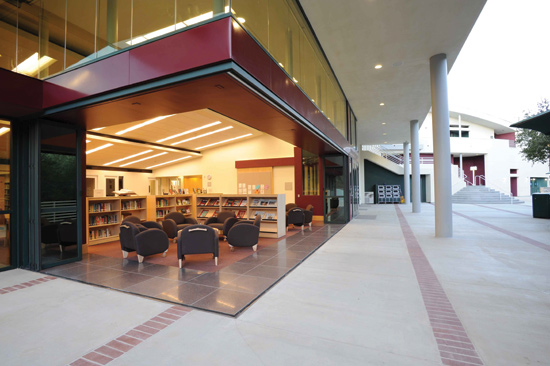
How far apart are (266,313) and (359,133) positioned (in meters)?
17.7

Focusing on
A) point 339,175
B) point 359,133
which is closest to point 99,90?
point 339,175

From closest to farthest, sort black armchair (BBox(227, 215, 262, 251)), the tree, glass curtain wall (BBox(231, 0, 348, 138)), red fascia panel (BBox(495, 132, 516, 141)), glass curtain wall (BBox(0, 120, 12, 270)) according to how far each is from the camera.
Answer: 1. glass curtain wall (BBox(231, 0, 348, 138))
2. glass curtain wall (BBox(0, 120, 12, 270))
3. black armchair (BBox(227, 215, 262, 251))
4. the tree
5. red fascia panel (BBox(495, 132, 516, 141))

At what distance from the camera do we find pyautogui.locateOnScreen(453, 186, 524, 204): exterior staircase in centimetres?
2031

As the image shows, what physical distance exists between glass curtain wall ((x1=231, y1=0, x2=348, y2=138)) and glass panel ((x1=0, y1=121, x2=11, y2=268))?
16.2 ft

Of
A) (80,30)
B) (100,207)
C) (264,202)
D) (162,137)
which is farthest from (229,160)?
(80,30)

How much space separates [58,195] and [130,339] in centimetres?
415

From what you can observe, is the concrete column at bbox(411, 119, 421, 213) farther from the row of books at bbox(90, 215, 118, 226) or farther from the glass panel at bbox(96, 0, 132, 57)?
the glass panel at bbox(96, 0, 132, 57)

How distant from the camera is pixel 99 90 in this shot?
429cm

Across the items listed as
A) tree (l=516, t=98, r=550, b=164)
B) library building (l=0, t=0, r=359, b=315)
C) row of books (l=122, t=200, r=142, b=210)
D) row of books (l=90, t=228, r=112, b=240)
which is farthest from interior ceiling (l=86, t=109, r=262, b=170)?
tree (l=516, t=98, r=550, b=164)

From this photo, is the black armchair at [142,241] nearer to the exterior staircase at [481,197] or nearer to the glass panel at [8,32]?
the glass panel at [8,32]

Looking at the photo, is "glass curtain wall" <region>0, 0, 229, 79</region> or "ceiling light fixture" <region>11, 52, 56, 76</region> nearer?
"glass curtain wall" <region>0, 0, 229, 79</region>

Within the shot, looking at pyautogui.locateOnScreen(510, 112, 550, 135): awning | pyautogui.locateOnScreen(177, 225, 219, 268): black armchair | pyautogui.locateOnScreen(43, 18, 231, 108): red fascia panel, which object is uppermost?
pyautogui.locateOnScreen(43, 18, 231, 108): red fascia panel

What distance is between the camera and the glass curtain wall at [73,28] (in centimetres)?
437

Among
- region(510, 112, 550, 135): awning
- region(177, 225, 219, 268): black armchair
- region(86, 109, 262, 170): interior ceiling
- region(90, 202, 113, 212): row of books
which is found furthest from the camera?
region(86, 109, 262, 170): interior ceiling
